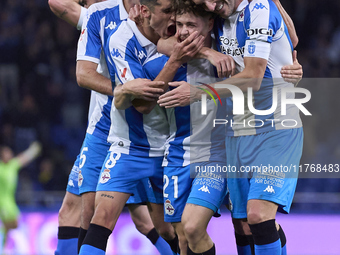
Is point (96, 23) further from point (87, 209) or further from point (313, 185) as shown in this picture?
point (313, 185)

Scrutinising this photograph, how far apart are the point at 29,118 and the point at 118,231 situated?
375cm

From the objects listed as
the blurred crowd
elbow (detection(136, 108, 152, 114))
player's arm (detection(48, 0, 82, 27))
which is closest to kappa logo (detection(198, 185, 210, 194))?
elbow (detection(136, 108, 152, 114))

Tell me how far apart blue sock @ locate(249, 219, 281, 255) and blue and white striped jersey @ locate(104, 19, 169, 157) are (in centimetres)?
93

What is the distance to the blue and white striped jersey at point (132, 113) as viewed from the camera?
11.3 ft

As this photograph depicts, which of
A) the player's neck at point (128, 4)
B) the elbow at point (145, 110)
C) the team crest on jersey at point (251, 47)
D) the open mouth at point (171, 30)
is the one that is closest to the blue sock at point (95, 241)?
the elbow at point (145, 110)

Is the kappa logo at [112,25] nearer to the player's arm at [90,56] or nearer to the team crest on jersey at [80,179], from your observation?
the player's arm at [90,56]

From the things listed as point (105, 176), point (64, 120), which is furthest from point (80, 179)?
point (64, 120)

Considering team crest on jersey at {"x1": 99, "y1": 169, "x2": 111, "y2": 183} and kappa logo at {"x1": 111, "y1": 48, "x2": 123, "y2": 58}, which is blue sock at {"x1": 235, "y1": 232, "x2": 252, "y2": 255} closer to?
team crest on jersey at {"x1": 99, "y1": 169, "x2": 111, "y2": 183}

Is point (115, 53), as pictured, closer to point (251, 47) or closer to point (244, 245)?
point (251, 47)

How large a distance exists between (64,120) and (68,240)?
20.5 feet

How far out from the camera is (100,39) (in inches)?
157

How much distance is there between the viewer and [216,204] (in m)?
3.36

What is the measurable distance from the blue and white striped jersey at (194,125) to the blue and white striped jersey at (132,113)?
104mm

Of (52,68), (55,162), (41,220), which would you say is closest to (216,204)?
(41,220)
